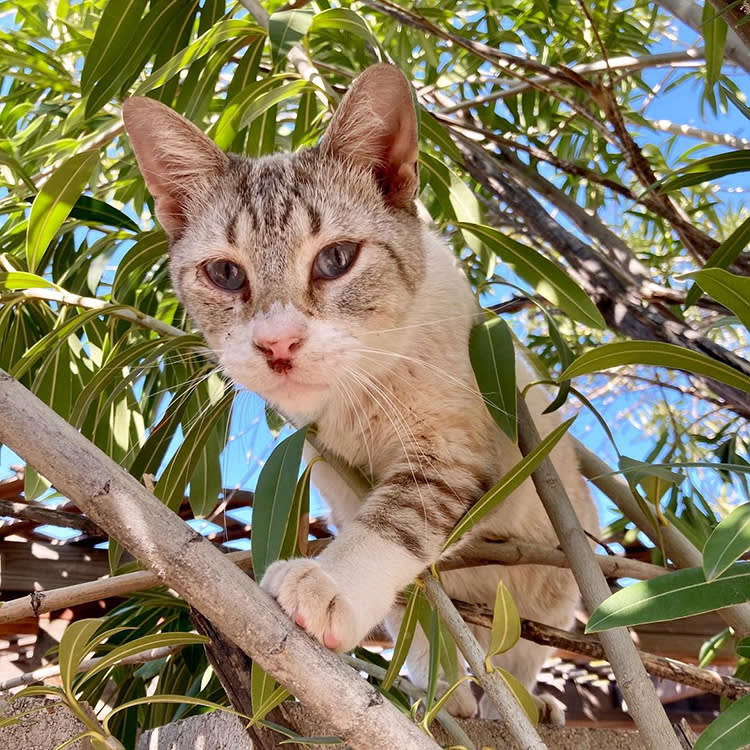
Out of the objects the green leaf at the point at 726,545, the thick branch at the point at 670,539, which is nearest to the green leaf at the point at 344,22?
the thick branch at the point at 670,539

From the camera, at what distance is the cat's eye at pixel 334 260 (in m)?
1.68

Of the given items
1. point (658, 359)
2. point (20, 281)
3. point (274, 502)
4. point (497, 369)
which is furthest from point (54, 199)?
point (658, 359)

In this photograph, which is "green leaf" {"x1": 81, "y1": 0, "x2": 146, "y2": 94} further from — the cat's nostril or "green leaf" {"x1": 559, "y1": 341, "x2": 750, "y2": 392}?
"green leaf" {"x1": 559, "y1": 341, "x2": 750, "y2": 392}

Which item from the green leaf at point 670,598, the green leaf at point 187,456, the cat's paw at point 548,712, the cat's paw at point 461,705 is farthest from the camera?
the cat's paw at point 548,712

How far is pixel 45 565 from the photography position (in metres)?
2.21

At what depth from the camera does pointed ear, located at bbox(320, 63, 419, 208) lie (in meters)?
1.65

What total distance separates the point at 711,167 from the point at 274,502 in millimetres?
1102

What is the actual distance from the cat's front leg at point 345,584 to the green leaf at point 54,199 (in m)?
0.78

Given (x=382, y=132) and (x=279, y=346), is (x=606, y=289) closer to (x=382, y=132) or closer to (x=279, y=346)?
(x=382, y=132)

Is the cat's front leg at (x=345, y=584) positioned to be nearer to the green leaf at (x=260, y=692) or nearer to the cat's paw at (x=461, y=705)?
the green leaf at (x=260, y=692)

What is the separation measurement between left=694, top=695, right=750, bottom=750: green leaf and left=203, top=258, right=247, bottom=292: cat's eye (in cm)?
113

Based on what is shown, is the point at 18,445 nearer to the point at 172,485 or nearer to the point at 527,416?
the point at 172,485

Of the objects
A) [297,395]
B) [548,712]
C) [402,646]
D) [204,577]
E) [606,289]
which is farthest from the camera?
[606,289]

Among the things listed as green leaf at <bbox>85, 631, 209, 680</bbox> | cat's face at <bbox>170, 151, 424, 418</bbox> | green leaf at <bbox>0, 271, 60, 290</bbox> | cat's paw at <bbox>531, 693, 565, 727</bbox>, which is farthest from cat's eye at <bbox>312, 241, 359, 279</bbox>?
cat's paw at <bbox>531, 693, 565, 727</bbox>
